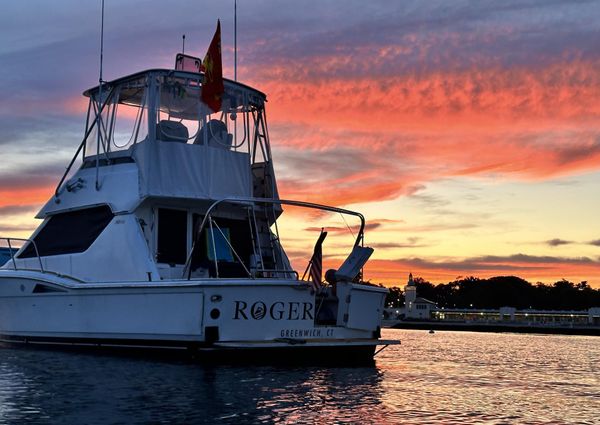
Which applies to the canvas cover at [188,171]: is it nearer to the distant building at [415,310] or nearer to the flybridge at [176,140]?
the flybridge at [176,140]

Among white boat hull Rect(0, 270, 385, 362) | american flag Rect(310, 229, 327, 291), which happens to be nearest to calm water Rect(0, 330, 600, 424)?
white boat hull Rect(0, 270, 385, 362)

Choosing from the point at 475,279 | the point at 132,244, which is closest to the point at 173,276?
the point at 132,244

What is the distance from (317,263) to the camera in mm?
20141

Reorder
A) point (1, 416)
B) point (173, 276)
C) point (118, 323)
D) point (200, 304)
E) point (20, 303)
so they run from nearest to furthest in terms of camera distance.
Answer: point (1, 416) < point (200, 304) < point (118, 323) < point (173, 276) < point (20, 303)

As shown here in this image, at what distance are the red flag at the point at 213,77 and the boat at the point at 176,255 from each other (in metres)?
0.90

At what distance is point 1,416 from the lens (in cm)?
1208

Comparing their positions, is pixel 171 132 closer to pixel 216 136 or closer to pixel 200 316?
pixel 216 136

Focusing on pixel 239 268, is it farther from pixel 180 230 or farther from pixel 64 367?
pixel 64 367

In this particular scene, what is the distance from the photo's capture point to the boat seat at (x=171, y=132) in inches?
902

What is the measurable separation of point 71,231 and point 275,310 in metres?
7.89

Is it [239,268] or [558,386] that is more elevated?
[239,268]

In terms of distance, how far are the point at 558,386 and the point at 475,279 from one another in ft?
546

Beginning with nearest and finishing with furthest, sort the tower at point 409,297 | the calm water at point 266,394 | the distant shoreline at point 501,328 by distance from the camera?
1. the calm water at point 266,394
2. the distant shoreline at point 501,328
3. the tower at point 409,297

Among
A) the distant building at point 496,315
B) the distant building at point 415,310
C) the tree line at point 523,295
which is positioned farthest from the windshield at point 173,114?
the tree line at point 523,295
